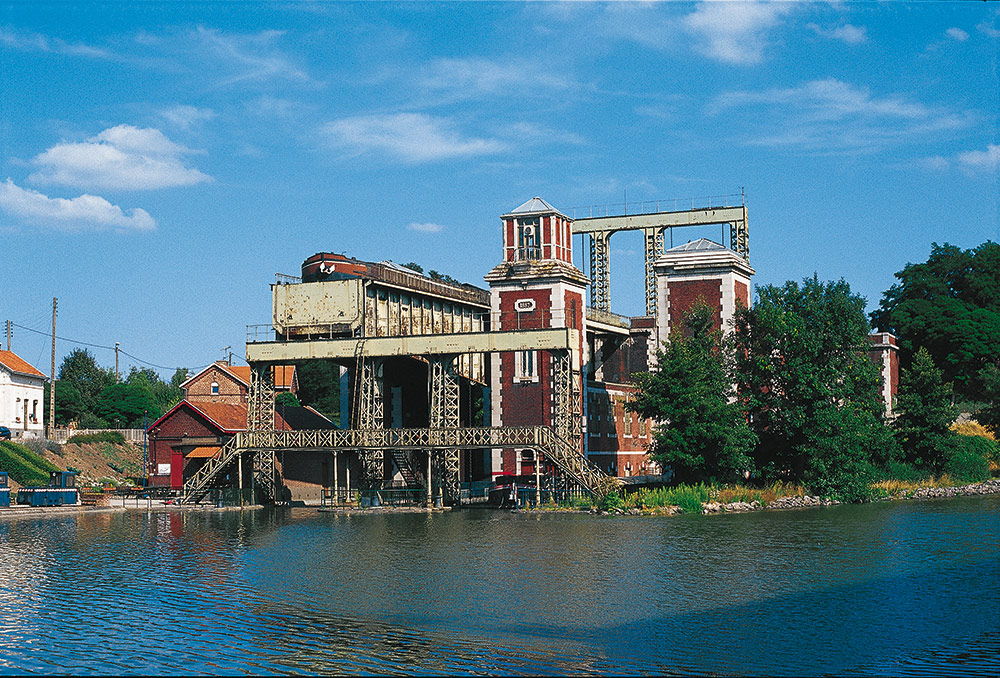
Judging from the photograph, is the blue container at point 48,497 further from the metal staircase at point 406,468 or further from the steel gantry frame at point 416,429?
the metal staircase at point 406,468

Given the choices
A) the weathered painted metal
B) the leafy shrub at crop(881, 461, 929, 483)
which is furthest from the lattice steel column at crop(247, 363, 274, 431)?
the leafy shrub at crop(881, 461, 929, 483)

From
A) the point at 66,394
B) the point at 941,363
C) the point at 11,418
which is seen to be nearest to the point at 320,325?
the point at 11,418

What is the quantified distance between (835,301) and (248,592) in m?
39.2

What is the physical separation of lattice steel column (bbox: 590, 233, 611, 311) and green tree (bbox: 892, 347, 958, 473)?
3102cm

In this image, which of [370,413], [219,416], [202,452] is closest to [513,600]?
[370,413]

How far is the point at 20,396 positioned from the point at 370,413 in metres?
38.8

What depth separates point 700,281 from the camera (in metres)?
69.4

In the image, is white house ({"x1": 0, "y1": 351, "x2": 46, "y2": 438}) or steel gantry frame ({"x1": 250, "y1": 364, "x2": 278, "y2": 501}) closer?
steel gantry frame ({"x1": 250, "y1": 364, "x2": 278, "y2": 501})

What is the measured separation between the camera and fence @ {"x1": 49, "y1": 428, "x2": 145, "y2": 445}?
8210cm

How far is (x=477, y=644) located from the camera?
19.7 m

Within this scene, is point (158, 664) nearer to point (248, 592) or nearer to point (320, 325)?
point (248, 592)

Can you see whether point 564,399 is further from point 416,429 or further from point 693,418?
point 416,429

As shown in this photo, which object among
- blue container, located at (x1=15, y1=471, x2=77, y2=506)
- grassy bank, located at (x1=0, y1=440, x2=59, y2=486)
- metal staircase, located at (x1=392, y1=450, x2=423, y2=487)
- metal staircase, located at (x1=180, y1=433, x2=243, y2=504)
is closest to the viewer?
blue container, located at (x1=15, y1=471, x2=77, y2=506)

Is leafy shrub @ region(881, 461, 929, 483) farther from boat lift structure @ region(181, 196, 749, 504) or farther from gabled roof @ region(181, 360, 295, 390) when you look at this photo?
gabled roof @ region(181, 360, 295, 390)
